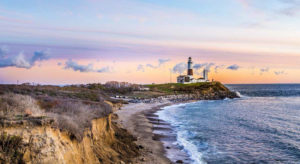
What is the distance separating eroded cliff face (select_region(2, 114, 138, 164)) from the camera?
757 cm

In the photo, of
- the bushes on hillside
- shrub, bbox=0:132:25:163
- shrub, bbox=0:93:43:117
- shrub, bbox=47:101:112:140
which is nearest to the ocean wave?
shrub, bbox=47:101:112:140

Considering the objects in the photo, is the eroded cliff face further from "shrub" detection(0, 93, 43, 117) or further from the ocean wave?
the ocean wave

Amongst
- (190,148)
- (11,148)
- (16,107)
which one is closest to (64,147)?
(11,148)

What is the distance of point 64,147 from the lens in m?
8.43

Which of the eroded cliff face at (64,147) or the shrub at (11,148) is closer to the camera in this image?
the shrub at (11,148)

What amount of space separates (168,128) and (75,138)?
16126 mm

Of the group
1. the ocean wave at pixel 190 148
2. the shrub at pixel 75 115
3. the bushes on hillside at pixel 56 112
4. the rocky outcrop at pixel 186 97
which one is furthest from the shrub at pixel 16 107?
the rocky outcrop at pixel 186 97

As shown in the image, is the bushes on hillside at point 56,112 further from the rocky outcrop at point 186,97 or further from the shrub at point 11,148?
the rocky outcrop at point 186,97

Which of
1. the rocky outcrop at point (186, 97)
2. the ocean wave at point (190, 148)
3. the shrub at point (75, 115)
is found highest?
the shrub at point (75, 115)

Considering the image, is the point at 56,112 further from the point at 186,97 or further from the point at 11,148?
the point at 186,97

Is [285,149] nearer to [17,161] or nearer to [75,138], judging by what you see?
[75,138]

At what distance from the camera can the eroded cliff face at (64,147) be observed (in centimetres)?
757

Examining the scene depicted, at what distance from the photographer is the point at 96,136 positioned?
1174 centimetres

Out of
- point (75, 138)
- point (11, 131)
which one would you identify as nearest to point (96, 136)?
point (75, 138)
